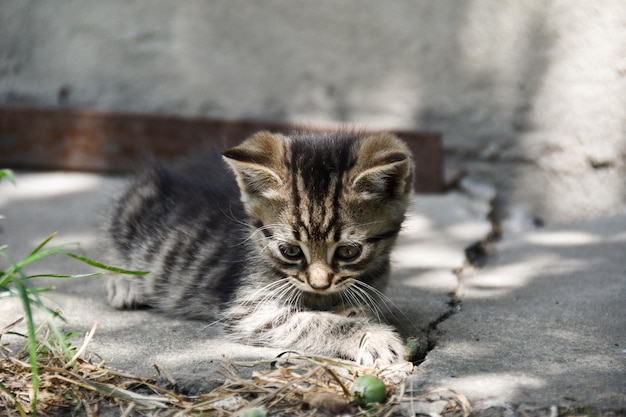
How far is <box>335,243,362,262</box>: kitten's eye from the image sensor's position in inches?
129

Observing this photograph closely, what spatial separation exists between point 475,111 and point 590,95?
77 cm

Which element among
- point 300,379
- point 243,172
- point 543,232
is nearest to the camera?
point 300,379

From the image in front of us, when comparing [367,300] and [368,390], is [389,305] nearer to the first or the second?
[367,300]

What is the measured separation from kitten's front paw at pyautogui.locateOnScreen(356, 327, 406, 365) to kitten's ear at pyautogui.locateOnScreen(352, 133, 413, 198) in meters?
0.57

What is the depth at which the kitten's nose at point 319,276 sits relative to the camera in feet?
10.6

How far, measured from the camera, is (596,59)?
16.7 ft

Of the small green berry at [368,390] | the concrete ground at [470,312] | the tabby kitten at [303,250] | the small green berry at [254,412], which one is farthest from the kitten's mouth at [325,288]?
the small green berry at [254,412]

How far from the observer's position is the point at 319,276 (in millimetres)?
3227

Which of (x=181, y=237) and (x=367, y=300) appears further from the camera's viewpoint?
(x=181, y=237)

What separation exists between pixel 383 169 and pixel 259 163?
1.71ft

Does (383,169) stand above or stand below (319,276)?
above

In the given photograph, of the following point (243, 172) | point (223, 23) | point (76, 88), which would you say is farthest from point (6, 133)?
point (243, 172)

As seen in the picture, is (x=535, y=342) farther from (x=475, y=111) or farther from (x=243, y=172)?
(x=475, y=111)

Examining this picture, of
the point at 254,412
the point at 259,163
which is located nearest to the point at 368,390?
the point at 254,412
